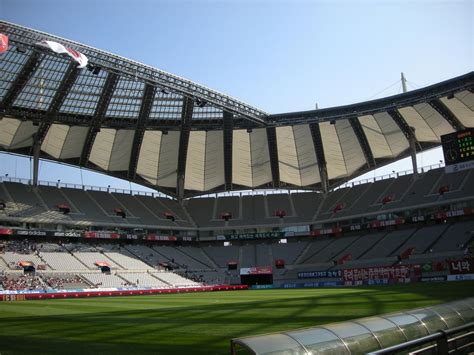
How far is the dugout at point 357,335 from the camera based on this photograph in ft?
25.6

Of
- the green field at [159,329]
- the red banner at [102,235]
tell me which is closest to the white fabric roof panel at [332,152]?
the red banner at [102,235]

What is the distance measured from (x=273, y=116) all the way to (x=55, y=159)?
Answer: 36244mm

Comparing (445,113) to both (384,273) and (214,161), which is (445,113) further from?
(214,161)

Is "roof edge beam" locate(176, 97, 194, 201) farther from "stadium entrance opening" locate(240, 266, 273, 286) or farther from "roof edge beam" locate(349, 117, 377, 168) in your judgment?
"roof edge beam" locate(349, 117, 377, 168)

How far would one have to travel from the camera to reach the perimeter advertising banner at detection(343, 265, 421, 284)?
52719mm

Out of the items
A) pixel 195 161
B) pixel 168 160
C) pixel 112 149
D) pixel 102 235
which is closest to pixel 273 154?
pixel 195 161

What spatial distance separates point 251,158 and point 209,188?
46.2 feet

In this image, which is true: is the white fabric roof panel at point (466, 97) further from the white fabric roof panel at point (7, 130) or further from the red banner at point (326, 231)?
the white fabric roof panel at point (7, 130)

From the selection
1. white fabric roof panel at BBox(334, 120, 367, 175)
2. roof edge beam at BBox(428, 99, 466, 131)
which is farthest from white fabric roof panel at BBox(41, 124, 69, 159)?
roof edge beam at BBox(428, 99, 466, 131)

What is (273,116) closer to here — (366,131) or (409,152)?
(366,131)

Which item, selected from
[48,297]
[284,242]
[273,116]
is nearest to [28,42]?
[48,297]

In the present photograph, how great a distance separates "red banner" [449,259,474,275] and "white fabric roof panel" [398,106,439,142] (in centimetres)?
2152

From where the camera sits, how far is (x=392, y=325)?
930 cm

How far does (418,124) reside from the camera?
62.7m
